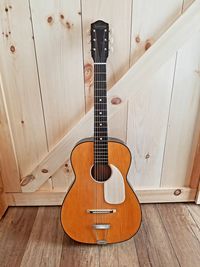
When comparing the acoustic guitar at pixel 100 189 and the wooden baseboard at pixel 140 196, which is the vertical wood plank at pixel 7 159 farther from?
the acoustic guitar at pixel 100 189

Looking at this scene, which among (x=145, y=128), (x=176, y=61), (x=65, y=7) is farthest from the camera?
(x=145, y=128)

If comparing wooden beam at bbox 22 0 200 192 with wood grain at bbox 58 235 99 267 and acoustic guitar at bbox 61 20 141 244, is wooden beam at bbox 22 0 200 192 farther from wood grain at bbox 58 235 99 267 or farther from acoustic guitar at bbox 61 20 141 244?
wood grain at bbox 58 235 99 267

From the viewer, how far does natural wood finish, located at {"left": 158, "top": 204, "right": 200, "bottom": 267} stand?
1.07m

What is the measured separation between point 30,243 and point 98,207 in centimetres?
41

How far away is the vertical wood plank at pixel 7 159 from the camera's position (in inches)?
44.5

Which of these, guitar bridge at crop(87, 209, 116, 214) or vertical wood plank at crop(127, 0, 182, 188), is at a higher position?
vertical wood plank at crop(127, 0, 182, 188)

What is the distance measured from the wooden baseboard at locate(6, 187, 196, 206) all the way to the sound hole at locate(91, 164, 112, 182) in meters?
0.38

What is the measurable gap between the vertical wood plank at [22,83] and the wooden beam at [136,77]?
76mm

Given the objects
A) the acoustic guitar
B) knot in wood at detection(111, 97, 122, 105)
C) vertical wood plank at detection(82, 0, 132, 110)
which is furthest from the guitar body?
vertical wood plank at detection(82, 0, 132, 110)

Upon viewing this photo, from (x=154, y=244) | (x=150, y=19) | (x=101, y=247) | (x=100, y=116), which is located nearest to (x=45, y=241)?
(x=101, y=247)

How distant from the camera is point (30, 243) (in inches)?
44.7

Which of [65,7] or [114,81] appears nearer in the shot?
[65,7]

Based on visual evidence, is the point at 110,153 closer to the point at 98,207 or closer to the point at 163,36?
the point at 98,207

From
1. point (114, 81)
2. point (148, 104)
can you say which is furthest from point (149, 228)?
point (114, 81)
